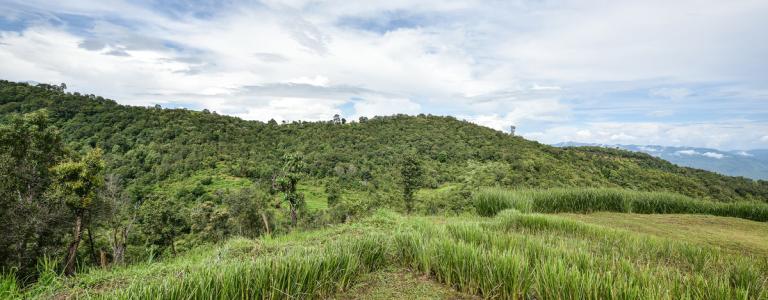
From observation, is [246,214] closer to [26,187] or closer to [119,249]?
[119,249]

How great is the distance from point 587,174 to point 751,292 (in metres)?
49.8

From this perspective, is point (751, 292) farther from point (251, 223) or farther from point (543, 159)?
point (543, 159)

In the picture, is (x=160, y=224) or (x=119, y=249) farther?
(x=160, y=224)

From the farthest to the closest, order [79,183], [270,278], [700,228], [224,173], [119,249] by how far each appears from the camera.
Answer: [224,173] < [119,249] < [79,183] < [700,228] < [270,278]

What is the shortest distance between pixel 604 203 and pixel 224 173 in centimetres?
5618

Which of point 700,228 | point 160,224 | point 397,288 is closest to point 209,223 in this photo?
point 160,224

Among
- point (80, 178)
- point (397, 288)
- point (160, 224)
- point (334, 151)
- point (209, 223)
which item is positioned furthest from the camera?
point (334, 151)

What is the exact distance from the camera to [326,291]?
434 centimetres

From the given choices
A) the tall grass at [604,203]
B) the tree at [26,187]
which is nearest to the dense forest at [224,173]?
the tree at [26,187]

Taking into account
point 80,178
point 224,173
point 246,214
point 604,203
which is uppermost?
point 604,203

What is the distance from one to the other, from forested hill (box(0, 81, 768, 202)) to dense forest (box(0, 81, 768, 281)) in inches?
12.1

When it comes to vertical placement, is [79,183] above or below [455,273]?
below

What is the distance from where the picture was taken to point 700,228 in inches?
329

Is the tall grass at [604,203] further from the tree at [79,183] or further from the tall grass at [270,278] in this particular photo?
the tree at [79,183]
